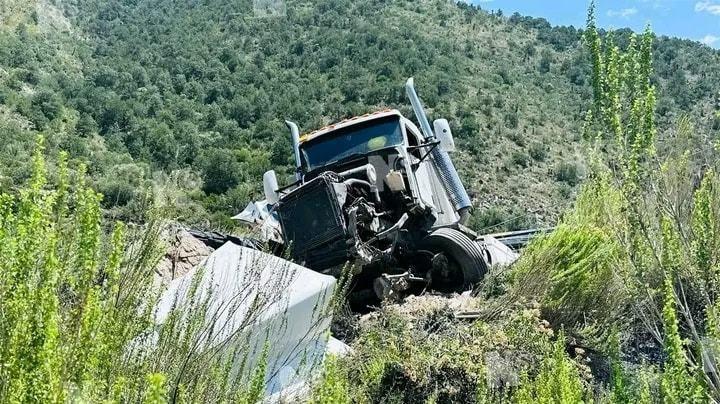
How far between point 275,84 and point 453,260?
115ft

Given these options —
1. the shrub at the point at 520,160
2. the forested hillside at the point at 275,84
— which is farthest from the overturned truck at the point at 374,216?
the shrub at the point at 520,160

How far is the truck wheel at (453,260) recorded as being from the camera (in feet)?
28.4

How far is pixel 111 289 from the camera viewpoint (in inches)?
137

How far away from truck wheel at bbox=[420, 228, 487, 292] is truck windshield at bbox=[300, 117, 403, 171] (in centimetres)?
170

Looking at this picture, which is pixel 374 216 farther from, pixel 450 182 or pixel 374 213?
pixel 450 182

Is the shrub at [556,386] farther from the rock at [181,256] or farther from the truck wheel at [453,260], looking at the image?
the rock at [181,256]

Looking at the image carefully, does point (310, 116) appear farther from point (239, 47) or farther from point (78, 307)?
point (78, 307)

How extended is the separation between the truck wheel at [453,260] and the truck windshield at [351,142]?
170cm

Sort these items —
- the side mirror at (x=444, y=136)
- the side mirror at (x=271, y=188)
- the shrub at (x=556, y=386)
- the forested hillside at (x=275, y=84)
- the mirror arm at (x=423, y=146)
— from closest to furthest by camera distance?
the shrub at (x=556, y=386) → the mirror arm at (x=423, y=146) → the side mirror at (x=271, y=188) → the side mirror at (x=444, y=136) → the forested hillside at (x=275, y=84)

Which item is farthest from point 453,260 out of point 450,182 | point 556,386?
point 556,386

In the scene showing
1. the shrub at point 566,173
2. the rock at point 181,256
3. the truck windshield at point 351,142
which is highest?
the truck windshield at point 351,142

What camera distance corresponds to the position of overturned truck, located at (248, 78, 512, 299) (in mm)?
8422

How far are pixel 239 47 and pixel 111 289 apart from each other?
150 feet

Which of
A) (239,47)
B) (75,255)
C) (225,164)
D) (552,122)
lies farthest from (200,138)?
(75,255)
